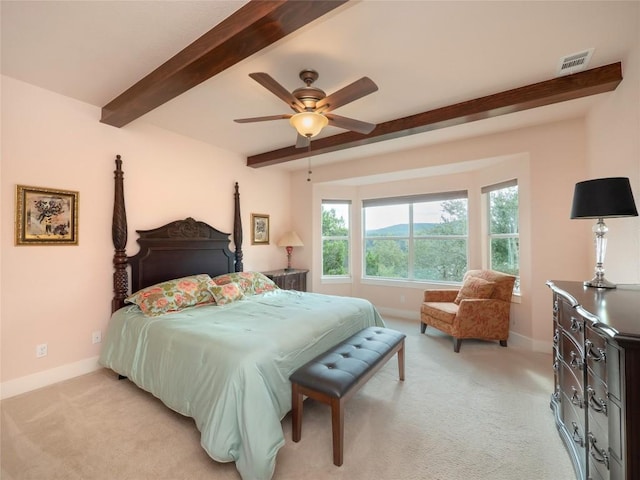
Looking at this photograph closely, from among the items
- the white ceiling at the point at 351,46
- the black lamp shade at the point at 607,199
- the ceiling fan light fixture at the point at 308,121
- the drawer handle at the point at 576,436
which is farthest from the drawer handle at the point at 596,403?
the ceiling fan light fixture at the point at 308,121

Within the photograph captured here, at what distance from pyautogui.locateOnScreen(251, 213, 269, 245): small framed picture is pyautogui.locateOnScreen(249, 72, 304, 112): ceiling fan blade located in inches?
110

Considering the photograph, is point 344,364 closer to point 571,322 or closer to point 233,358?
point 233,358

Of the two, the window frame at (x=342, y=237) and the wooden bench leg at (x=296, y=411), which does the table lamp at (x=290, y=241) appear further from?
the wooden bench leg at (x=296, y=411)

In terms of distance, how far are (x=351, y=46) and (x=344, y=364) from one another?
227 centimetres

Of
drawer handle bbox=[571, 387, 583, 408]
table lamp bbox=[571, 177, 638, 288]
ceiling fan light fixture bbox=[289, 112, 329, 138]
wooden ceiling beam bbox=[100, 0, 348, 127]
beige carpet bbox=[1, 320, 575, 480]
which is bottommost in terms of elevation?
beige carpet bbox=[1, 320, 575, 480]

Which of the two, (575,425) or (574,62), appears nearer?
(575,425)

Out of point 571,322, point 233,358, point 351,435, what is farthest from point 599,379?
point 233,358

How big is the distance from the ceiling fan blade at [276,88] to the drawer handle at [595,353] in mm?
2256

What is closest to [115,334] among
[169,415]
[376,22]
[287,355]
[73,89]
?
[169,415]

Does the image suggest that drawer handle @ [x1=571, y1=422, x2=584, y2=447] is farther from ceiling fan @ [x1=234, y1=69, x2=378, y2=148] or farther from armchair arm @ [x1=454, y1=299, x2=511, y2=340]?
ceiling fan @ [x1=234, y1=69, x2=378, y2=148]

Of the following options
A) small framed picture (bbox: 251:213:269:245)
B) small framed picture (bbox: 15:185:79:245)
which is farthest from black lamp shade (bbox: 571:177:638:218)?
small framed picture (bbox: 15:185:79:245)

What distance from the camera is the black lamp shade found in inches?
68.6

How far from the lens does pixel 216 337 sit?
2.03 m

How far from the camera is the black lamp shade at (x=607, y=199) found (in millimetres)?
1743
